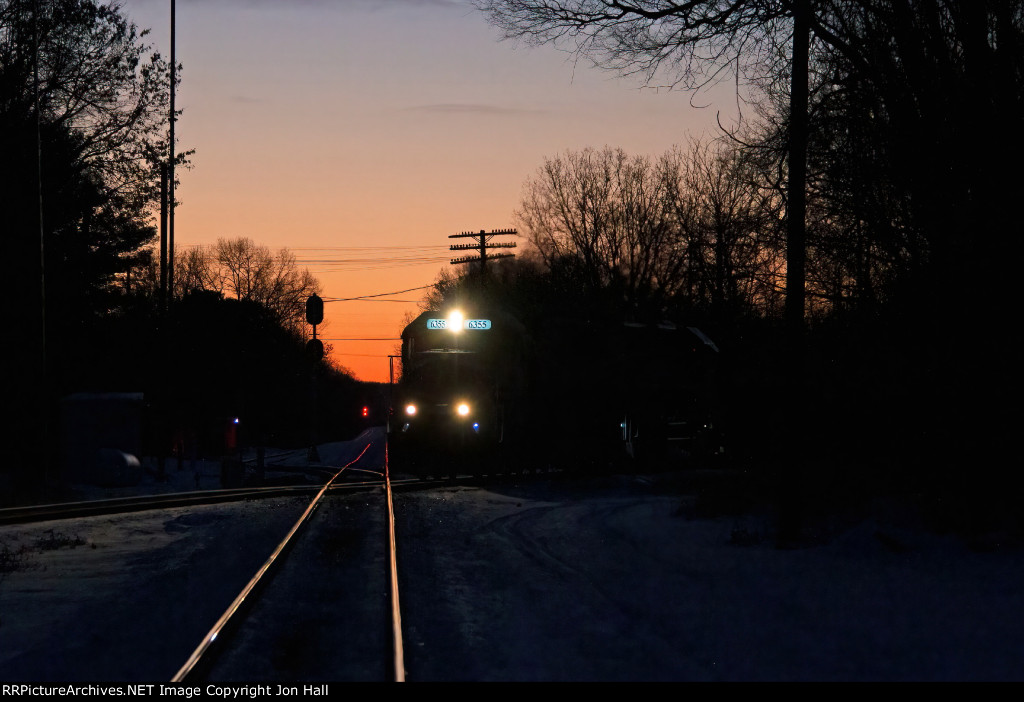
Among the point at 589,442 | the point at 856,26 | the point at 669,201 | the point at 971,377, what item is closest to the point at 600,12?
the point at 856,26

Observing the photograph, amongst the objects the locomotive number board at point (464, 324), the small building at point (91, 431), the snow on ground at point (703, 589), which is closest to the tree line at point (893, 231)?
the snow on ground at point (703, 589)

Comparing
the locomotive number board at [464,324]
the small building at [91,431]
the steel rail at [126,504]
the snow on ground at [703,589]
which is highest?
the locomotive number board at [464,324]

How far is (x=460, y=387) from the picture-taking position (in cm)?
2862

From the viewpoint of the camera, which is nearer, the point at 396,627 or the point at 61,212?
the point at 396,627

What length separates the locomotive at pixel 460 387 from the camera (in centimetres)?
2831

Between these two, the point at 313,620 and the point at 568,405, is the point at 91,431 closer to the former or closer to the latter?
the point at 568,405

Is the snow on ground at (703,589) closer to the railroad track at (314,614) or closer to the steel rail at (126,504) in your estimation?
the railroad track at (314,614)

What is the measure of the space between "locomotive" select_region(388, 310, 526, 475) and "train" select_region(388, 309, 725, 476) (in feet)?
0.13

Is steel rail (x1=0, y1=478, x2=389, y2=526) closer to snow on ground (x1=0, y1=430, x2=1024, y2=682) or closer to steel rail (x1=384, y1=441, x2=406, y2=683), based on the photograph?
snow on ground (x1=0, y1=430, x2=1024, y2=682)

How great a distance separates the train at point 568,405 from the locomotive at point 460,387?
1.6 inches

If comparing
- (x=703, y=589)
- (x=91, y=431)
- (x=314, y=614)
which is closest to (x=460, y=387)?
(x=91, y=431)

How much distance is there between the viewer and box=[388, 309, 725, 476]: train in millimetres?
29312

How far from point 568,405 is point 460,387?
5746 millimetres

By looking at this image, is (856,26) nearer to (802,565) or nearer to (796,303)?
(796,303)
